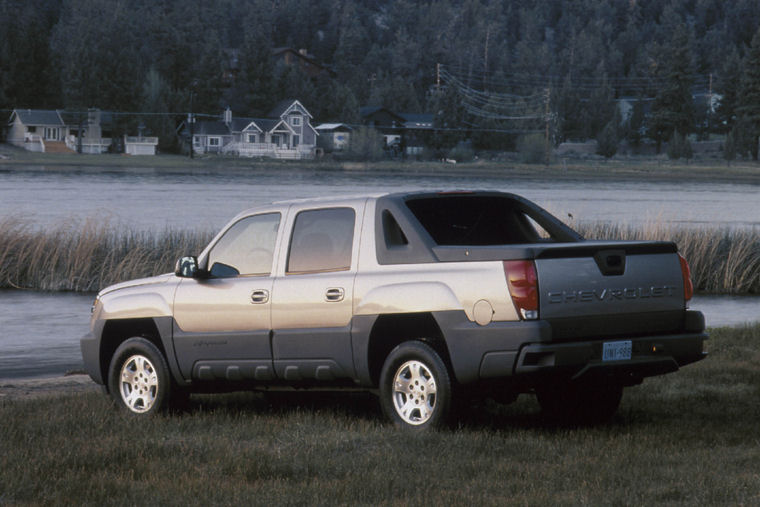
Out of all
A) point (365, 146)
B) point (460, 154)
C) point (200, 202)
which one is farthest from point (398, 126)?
point (200, 202)

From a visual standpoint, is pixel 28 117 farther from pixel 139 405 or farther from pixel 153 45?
pixel 139 405

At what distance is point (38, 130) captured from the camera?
145 metres

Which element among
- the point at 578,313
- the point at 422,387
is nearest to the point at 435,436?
the point at 422,387

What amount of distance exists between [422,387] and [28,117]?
13916 cm

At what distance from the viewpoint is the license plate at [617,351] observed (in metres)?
9.04

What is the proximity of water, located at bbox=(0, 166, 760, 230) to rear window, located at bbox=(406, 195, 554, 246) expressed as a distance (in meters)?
21.2

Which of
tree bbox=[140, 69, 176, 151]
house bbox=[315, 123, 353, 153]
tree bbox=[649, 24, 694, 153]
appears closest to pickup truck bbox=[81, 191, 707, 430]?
tree bbox=[140, 69, 176, 151]

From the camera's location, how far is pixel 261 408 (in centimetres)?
1135

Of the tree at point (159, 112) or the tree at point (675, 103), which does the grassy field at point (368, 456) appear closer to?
the tree at point (159, 112)

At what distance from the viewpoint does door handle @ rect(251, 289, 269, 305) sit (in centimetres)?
1010

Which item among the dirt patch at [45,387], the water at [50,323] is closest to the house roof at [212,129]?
the water at [50,323]

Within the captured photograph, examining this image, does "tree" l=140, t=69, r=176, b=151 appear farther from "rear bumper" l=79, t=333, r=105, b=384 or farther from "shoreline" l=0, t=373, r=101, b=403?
"rear bumper" l=79, t=333, r=105, b=384

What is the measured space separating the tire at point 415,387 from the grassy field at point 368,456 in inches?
7.1

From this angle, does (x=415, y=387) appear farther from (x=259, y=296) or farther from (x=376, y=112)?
(x=376, y=112)
